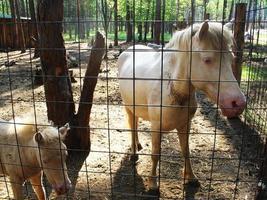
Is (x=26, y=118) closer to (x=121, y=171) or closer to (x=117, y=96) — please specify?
(x=121, y=171)

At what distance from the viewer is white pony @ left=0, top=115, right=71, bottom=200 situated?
11.4 ft

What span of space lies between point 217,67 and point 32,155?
2.25 m

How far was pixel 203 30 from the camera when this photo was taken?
3109 mm

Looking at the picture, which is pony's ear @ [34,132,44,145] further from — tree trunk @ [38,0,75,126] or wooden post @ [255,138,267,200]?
wooden post @ [255,138,267,200]

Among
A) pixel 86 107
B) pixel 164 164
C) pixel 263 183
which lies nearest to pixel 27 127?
pixel 86 107

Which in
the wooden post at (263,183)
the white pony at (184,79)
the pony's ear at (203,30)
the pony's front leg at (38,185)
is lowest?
the pony's front leg at (38,185)

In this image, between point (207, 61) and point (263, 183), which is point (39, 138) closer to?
point (207, 61)

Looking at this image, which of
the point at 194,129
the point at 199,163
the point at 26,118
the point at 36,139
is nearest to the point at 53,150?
the point at 36,139

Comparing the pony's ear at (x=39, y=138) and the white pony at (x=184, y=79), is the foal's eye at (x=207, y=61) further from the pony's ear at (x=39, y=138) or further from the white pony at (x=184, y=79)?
the pony's ear at (x=39, y=138)

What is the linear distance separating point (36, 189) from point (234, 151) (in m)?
3.25

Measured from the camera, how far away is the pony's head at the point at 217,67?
3.00 metres

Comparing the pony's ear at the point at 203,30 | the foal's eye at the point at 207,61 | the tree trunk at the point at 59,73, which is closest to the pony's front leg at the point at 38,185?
the tree trunk at the point at 59,73

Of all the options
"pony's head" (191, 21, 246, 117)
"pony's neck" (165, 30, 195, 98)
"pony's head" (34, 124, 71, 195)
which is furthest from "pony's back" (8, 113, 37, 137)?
"pony's head" (191, 21, 246, 117)

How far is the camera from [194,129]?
21.7 feet
